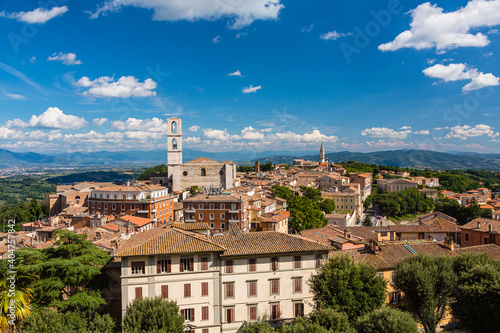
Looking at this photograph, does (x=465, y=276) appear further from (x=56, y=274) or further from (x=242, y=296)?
(x=56, y=274)

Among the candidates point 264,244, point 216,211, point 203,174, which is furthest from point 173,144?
point 264,244

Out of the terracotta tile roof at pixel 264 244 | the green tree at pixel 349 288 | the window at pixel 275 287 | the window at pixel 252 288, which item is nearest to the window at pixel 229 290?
the window at pixel 252 288

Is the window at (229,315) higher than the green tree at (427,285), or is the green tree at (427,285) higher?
the green tree at (427,285)

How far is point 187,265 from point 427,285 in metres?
14.6

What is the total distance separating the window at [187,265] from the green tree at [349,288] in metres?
7.53

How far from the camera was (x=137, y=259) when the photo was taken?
2059cm

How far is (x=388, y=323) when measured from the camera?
16.0 m

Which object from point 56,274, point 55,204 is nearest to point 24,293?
point 56,274

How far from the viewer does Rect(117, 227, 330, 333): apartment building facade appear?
20656 mm

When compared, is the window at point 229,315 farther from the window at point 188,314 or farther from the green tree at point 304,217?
the green tree at point 304,217

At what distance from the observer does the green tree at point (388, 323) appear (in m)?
15.9

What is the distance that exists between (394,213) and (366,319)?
7843cm

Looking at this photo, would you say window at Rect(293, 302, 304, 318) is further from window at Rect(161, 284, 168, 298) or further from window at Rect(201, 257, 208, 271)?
window at Rect(161, 284, 168, 298)

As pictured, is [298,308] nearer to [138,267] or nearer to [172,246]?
[172,246]
